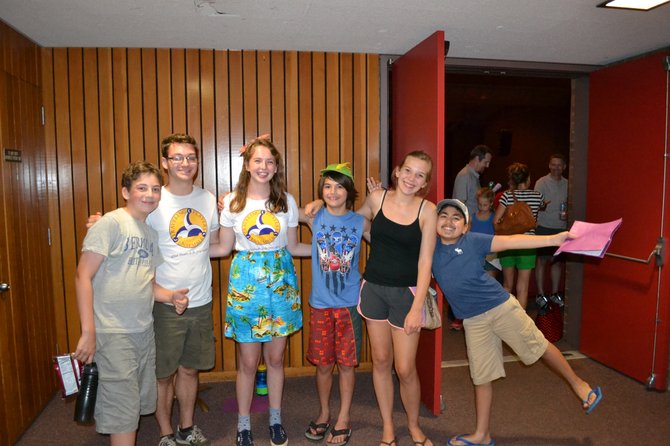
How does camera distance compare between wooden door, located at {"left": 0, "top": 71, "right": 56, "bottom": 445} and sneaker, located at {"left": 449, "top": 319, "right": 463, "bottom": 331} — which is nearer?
wooden door, located at {"left": 0, "top": 71, "right": 56, "bottom": 445}

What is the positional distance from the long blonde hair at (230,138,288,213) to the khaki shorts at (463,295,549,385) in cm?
134

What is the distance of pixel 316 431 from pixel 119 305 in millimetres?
1427

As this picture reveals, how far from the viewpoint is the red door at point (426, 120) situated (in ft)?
9.45

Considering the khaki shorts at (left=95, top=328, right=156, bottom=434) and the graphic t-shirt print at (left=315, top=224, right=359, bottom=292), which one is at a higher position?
the graphic t-shirt print at (left=315, top=224, right=359, bottom=292)

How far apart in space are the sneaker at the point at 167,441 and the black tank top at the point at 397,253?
1.52 metres

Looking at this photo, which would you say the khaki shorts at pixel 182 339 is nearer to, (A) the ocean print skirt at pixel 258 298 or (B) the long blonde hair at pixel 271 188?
(A) the ocean print skirt at pixel 258 298

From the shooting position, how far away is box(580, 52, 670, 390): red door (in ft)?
11.6

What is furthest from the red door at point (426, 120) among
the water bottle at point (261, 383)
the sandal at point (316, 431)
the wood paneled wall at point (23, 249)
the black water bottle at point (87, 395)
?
the wood paneled wall at point (23, 249)

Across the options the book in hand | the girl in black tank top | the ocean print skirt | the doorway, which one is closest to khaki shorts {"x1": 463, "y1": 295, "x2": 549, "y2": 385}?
the girl in black tank top

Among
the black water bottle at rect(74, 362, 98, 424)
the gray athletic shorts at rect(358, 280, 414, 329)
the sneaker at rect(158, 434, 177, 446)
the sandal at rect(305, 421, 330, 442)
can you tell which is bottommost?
the sandal at rect(305, 421, 330, 442)

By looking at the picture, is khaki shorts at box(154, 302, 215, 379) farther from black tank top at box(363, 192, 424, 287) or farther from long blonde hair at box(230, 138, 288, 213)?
black tank top at box(363, 192, 424, 287)

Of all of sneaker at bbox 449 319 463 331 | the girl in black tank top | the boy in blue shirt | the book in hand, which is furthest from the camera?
sneaker at bbox 449 319 463 331

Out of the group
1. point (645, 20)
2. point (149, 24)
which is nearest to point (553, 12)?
point (645, 20)

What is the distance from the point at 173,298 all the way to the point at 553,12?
9.00 ft
